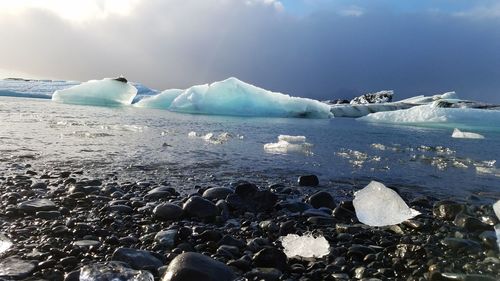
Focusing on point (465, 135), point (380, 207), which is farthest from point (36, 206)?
point (465, 135)

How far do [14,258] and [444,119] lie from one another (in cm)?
2464

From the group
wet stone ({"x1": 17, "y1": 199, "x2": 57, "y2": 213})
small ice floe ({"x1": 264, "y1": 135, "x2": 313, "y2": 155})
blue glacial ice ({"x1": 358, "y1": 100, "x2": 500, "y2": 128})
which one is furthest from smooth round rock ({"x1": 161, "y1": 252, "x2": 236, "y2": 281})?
blue glacial ice ({"x1": 358, "y1": 100, "x2": 500, "y2": 128})

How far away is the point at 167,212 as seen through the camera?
2938mm

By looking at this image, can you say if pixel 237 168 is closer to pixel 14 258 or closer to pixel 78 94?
pixel 14 258

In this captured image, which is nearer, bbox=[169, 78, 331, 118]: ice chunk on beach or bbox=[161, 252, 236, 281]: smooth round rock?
bbox=[161, 252, 236, 281]: smooth round rock

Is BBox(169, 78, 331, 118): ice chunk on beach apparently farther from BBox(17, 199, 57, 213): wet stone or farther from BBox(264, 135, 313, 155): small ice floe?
BBox(17, 199, 57, 213): wet stone

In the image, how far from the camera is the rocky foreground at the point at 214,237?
1.95 m

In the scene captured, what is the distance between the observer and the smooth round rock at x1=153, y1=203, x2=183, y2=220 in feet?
9.56

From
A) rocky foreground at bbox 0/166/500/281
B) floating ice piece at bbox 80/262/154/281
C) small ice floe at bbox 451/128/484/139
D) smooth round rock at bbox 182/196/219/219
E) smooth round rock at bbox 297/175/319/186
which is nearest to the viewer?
floating ice piece at bbox 80/262/154/281

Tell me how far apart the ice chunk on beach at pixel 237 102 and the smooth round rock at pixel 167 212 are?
19230mm

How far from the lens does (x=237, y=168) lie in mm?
5328

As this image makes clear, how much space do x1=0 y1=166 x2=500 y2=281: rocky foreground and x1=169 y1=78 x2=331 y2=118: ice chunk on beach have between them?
1892 cm

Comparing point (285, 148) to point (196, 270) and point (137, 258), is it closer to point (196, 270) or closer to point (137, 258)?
point (137, 258)

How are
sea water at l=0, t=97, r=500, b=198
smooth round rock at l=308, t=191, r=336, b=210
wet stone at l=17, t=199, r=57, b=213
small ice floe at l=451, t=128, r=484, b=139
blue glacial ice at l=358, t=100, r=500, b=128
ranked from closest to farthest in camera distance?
wet stone at l=17, t=199, r=57, b=213
smooth round rock at l=308, t=191, r=336, b=210
sea water at l=0, t=97, r=500, b=198
small ice floe at l=451, t=128, r=484, b=139
blue glacial ice at l=358, t=100, r=500, b=128
